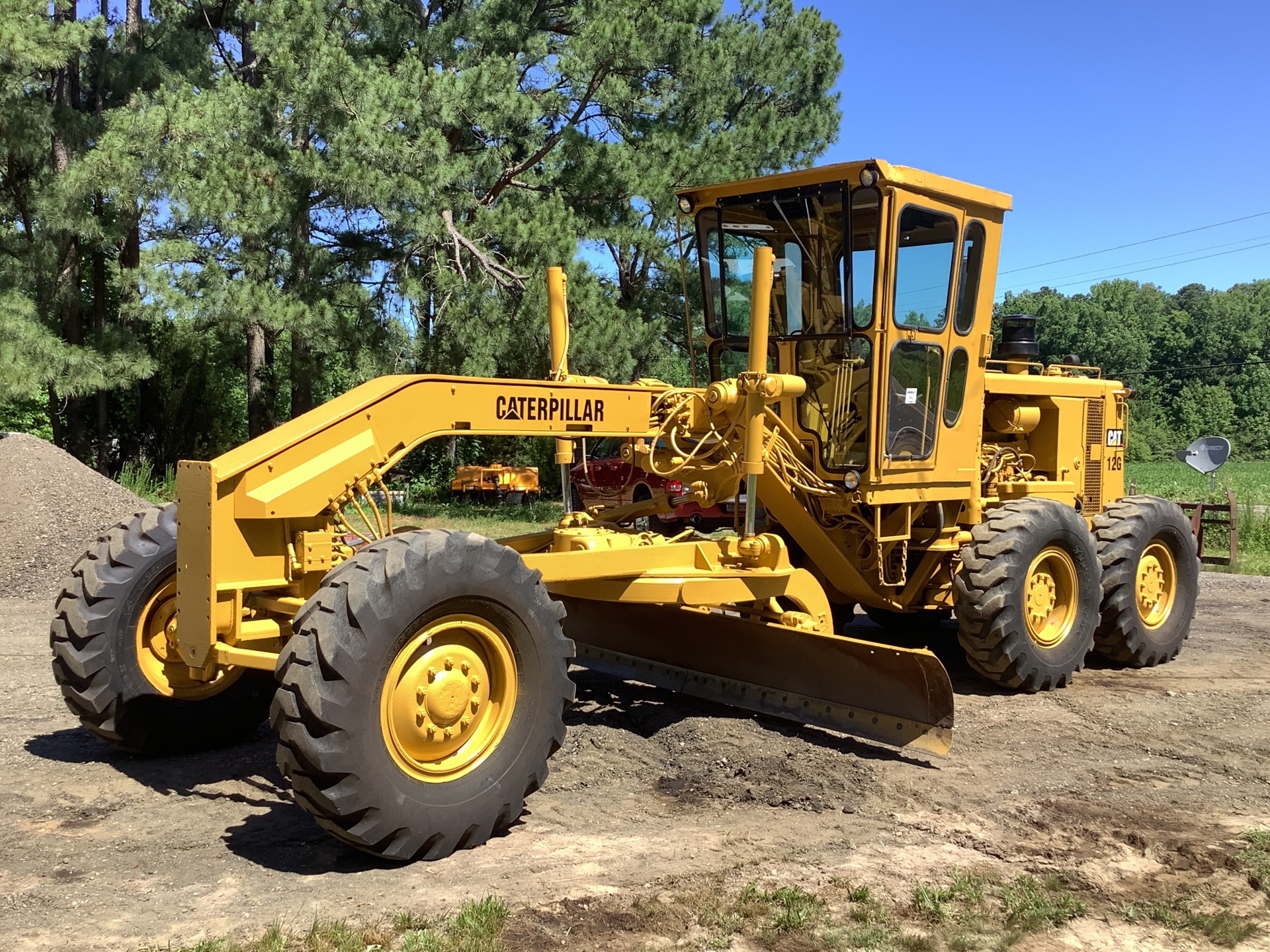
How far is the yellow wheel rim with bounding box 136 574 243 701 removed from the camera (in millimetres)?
5477

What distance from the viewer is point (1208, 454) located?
15266 millimetres

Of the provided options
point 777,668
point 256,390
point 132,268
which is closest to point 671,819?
point 777,668

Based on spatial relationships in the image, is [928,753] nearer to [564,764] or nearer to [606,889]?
[564,764]

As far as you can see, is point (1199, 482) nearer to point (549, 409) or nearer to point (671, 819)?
point (549, 409)

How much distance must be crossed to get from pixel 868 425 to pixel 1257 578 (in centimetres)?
887

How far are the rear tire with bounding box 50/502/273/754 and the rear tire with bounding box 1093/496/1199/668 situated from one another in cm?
600

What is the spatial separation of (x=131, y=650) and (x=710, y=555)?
118 inches

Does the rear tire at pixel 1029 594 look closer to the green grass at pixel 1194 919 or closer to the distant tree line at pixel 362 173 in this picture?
the green grass at pixel 1194 919

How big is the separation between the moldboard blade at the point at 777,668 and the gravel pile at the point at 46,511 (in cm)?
664

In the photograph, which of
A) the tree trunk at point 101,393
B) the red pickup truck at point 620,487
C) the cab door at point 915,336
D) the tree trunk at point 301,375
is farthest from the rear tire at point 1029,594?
the tree trunk at point 101,393

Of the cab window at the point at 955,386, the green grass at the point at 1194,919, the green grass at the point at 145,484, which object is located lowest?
the green grass at the point at 1194,919

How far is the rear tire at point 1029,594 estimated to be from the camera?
23.6 feet

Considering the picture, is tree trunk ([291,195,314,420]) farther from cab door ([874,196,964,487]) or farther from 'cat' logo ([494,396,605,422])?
'cat' logo ([494,396,605,422])

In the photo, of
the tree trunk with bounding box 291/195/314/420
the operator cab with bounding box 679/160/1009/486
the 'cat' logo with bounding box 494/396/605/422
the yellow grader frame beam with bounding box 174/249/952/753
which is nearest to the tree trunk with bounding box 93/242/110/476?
the tree trunk with bounding box 291/195/314/420
